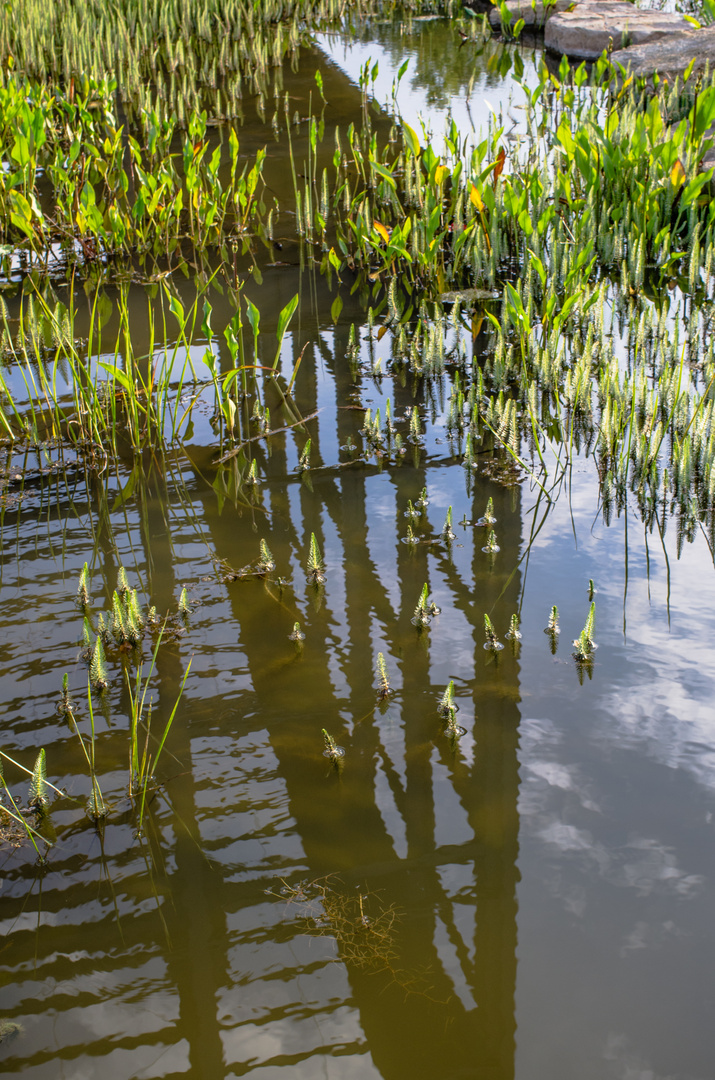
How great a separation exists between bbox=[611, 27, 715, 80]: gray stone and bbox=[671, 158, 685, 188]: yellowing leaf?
2.70 meters

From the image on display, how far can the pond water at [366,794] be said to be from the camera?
1.26m

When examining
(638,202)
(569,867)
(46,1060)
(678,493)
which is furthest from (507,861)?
(638,202)

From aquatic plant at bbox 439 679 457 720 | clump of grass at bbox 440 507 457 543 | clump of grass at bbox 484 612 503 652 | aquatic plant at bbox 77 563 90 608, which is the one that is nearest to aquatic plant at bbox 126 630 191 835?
aquatic plant at bbox 77 563 90 608

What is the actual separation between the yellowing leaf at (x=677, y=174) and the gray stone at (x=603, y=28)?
397 centimetres

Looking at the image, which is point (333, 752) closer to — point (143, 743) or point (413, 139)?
point (143, 743)

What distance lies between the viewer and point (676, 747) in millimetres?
1666

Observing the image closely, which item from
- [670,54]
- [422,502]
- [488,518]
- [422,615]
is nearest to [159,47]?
[670,54]

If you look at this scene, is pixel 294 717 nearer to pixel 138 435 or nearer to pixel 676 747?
pixel 676 747

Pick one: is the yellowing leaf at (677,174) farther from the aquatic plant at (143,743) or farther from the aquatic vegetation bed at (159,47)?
the aquatic vegetation bed at (159,47)

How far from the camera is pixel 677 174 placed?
3.69 metres

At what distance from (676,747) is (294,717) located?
0.78 meters

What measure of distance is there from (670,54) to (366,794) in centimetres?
657

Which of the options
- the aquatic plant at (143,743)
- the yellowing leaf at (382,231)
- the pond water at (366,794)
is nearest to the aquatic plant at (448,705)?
the pond water at (366,794)

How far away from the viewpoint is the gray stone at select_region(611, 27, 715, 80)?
6055mm
